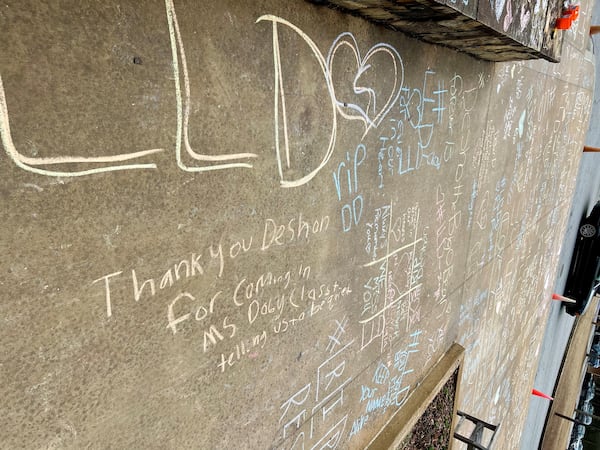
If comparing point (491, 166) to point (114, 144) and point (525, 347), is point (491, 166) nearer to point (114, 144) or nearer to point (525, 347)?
point (114, 144)

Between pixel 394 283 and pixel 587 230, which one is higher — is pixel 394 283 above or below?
above

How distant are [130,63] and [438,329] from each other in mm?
3201

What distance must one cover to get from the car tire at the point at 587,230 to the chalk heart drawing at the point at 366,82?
945 cm

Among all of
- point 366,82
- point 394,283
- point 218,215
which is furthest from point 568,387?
point 218,215

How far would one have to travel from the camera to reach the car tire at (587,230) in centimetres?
943

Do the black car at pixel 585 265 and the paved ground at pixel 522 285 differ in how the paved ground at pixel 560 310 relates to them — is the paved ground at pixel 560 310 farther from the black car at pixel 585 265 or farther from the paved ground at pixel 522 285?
the paved ground at pixel 522 285

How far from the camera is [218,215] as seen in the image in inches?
56.7

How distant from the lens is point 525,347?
706 centimetres

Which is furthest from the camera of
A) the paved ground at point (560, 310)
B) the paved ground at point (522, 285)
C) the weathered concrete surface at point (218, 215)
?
the paved ground at point (560, 310)

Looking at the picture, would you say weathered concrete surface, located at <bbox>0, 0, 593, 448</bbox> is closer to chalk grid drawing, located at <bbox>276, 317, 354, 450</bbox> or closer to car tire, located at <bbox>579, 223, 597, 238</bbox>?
chalk grid drawing, located at <bbox>276, 317, 354, 450</bbox>

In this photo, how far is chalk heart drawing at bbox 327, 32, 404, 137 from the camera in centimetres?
180

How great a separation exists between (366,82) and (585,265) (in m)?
9.90

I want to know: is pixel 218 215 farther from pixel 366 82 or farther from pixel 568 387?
pixel 568 387

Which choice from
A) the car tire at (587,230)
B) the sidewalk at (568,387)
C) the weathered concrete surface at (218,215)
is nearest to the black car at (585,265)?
the car tire at (587,230)
